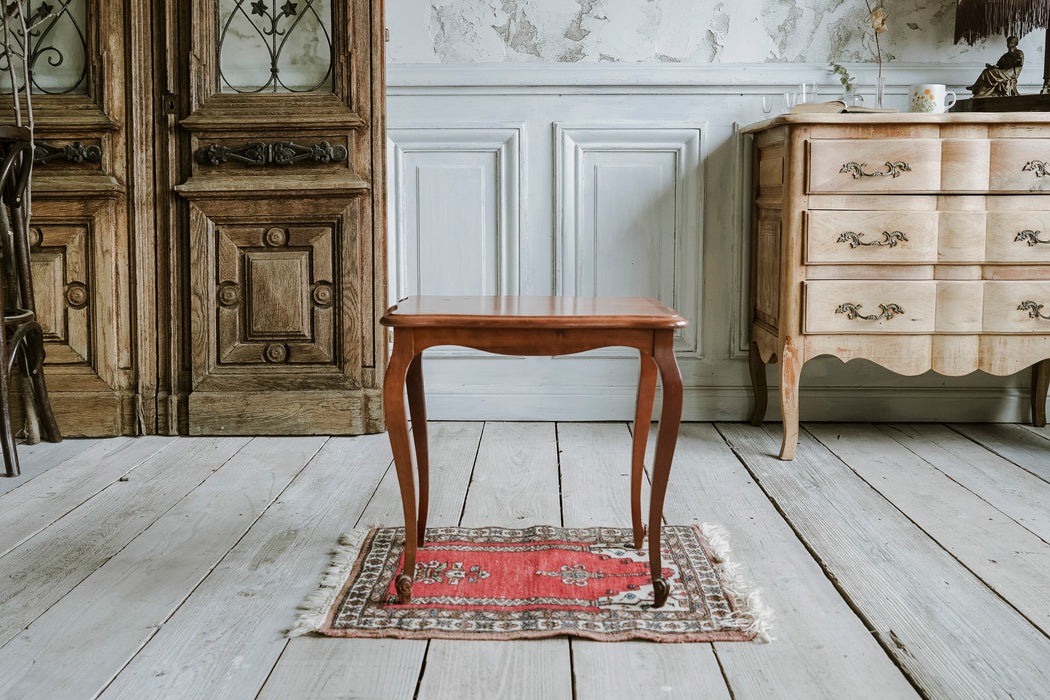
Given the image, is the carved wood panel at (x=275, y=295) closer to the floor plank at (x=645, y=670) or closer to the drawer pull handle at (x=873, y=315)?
the drawer pull handle at (x=873, y=315)

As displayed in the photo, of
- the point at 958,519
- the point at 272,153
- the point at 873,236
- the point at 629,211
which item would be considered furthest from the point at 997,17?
the point at 272,153

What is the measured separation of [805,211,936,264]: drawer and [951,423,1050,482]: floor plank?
59cm

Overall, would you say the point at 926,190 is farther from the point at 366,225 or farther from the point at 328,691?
the point at 328,691

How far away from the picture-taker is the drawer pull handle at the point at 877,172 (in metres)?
2.51

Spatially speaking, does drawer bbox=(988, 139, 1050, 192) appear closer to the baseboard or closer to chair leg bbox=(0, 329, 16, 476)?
the baseboard

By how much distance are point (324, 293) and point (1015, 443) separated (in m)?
2.02

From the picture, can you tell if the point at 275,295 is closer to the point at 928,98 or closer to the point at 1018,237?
the point at 928,98

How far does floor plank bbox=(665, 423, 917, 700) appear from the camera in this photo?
129cm

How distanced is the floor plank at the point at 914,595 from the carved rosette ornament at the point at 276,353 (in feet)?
4.52

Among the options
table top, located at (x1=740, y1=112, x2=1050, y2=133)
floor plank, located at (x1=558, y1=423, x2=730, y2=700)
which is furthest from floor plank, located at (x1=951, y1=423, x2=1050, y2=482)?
floor plank, located at (x1=558, y1=423, x2=730, y2=700)

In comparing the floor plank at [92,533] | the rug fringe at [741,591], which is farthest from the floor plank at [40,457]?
the rug fringe at [741,591]

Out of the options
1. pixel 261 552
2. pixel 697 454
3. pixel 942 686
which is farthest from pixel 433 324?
pixel 697 454

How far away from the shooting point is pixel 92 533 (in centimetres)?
191

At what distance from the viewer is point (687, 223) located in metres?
3.02
